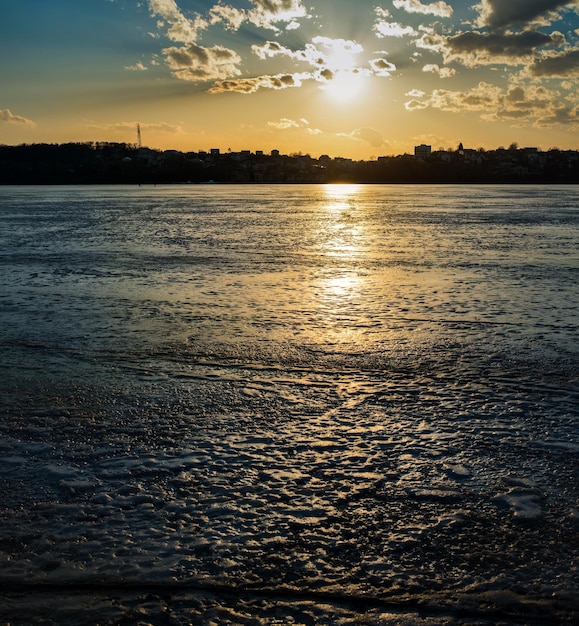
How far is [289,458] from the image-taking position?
Result: 438cm

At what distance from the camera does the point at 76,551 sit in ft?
10.7

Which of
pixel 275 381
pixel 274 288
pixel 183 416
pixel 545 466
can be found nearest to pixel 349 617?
pixel 545 466

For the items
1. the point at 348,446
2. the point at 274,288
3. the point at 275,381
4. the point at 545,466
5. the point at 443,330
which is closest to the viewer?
the point at 545,466

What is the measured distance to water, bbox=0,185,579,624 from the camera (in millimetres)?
2969

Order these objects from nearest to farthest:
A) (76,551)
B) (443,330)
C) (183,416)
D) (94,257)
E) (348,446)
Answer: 1. (76,551)
2. (348,446)
3. (183,416)
4. (443,330)
5. (94,257)

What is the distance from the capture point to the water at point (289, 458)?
117 inches

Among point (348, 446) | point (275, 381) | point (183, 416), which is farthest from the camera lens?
point (275, 381)

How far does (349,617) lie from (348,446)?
6.00 feet

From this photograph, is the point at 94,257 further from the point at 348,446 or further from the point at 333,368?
the point at 348,446

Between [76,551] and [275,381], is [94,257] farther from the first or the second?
[76,551]

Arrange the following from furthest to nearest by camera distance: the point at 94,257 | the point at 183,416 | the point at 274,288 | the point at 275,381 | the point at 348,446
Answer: the point at 94,257 → the point at 274,288 → the point at 275,381 → the point at 183,416 → the point at 348,446

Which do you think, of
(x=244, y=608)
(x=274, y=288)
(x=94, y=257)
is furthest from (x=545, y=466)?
(x=94, y=257)

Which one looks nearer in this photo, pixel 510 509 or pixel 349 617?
pixel 349 617

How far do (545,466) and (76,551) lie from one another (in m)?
3.11
